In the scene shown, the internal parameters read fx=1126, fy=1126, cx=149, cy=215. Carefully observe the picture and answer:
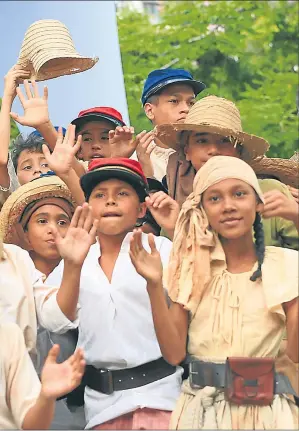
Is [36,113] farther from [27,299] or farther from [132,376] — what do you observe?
[132,376]

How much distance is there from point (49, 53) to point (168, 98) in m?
0.77

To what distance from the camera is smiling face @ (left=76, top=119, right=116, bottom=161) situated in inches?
211

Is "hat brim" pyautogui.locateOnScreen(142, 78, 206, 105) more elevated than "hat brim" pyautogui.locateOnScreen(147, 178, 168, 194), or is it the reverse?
"hat brim" pyautogui.locateOnScreen(142, 78, 206, 105)

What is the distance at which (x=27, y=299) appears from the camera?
173 inches

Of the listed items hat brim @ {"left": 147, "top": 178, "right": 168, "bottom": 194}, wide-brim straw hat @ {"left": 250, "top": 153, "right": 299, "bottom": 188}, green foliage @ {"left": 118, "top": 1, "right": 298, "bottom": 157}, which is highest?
green foliage @ {"left": 118, "top": 1, "right": 298, "bottom": 157}

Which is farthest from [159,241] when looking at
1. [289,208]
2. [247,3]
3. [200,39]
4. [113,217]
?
[247,3]

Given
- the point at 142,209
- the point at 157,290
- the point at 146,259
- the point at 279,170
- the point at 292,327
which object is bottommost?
the point at 292,327

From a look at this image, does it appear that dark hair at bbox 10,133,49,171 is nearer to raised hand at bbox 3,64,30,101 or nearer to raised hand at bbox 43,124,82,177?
raised hand at bbox 3,64,30,101

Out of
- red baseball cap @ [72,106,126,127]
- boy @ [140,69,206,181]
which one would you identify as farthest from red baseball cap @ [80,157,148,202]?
boy @ [140,69,206,181]

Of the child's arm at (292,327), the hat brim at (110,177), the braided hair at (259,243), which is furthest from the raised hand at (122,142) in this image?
the child's arm at (292,327)

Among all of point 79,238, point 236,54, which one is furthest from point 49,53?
point 236,54

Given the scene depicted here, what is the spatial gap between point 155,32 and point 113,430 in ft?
41.2

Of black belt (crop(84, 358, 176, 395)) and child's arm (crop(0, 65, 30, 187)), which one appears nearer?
black belt (crop(84, 358, 176, 395))

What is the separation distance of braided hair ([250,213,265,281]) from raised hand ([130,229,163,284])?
0.35m
